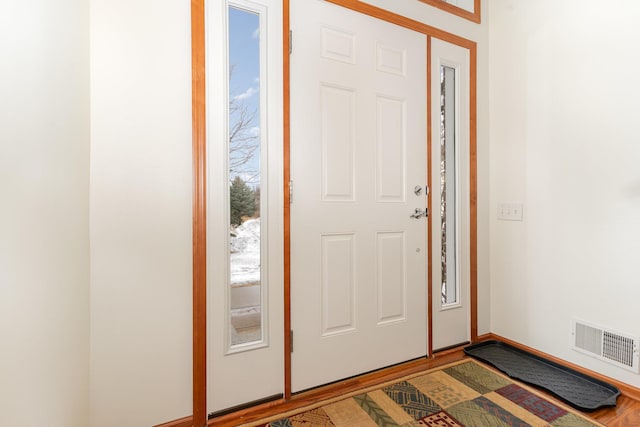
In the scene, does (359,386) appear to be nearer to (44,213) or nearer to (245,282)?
(245,282)

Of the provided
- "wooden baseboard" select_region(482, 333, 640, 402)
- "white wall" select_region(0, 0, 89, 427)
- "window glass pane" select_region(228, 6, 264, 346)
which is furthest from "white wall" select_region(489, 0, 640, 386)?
"white wall" select_region(0, 0, 89, 427)

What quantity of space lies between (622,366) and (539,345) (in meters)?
0.44

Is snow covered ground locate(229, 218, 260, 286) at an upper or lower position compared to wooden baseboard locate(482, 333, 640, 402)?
upper

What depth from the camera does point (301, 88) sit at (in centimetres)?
173

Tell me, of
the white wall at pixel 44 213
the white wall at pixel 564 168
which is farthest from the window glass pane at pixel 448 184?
the white wall at pixel 44 213

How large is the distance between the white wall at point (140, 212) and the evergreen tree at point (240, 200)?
211 millimetres

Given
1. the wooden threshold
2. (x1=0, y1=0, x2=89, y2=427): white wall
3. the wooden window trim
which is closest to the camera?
(x1=0, y1=0, x2=89, y2=427): white wall

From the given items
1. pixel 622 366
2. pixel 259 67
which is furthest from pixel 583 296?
pixel 259 67

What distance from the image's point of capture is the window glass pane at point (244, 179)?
1594mm

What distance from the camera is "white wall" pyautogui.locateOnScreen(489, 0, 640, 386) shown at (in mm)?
1713

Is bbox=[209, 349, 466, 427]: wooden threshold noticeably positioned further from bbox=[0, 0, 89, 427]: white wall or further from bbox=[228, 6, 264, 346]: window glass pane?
bbox=[0, 0, 89, 427]: white wall

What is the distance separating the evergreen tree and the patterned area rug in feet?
3.28

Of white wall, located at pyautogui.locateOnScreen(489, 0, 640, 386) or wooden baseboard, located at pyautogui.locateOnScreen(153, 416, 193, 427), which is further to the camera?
white wall, located at pyautogui.locateOnScreen(489, 0, 640, 386)

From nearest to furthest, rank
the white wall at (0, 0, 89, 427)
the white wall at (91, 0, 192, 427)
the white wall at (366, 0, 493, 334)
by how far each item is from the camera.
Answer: the white wall at (0, 0, 89, 427)
the white wall at (91, 0, 192, 427)
the white wall at (366, 0, 493, 334)
